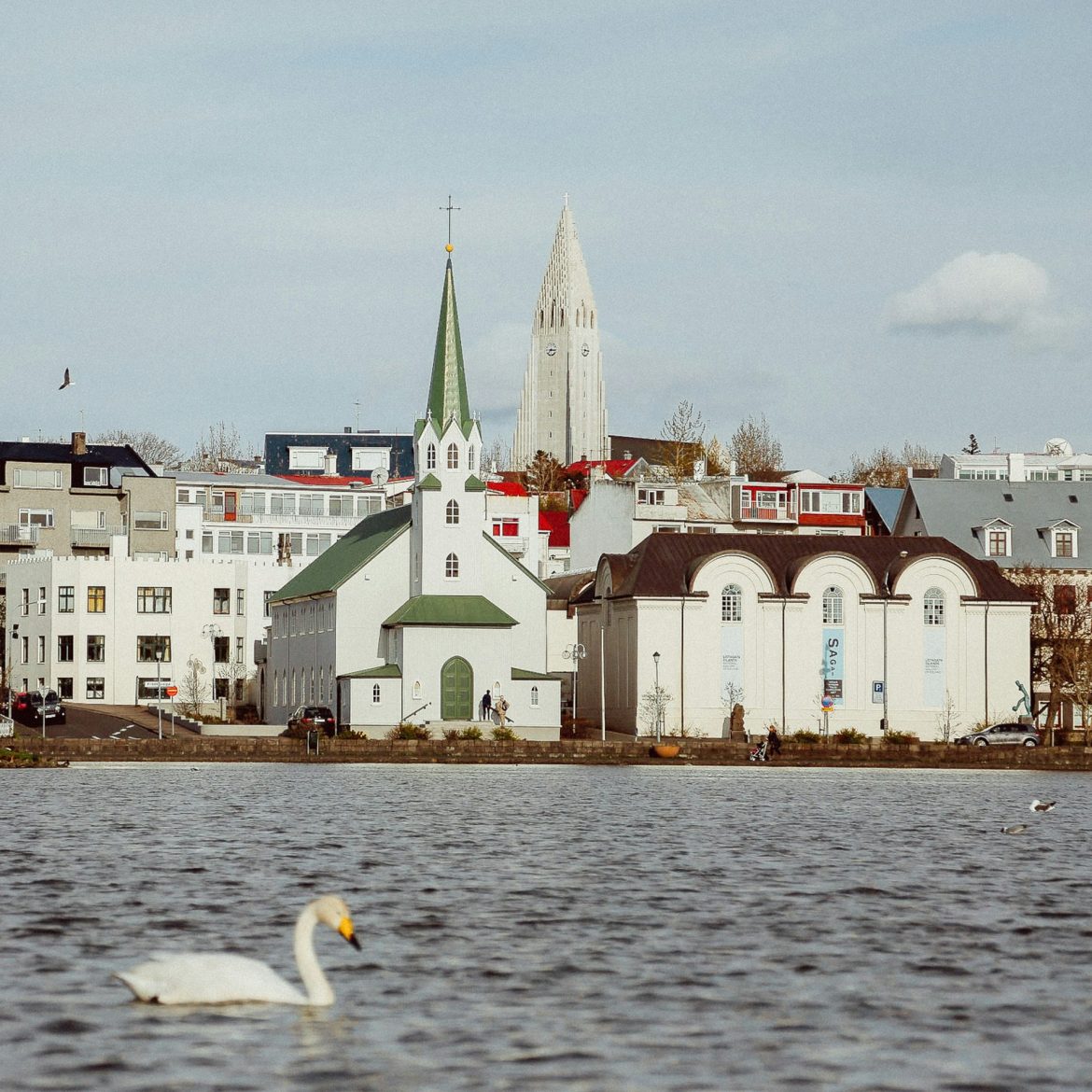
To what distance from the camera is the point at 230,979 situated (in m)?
21.9

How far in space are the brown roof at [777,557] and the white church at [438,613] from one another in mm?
6393

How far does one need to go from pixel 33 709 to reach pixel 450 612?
21.4 meters

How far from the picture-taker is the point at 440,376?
11406cm

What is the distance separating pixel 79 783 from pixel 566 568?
89.7 meters

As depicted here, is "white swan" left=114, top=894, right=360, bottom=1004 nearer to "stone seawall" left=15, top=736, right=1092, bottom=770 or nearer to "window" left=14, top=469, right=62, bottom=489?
"stone seawall" left=15, top=736, right=1092, bottom=770

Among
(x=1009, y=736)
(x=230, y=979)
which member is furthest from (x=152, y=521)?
(x=230, y=979)

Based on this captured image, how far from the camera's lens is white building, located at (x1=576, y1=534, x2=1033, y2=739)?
4215 inches

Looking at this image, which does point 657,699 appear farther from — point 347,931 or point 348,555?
point 347,931

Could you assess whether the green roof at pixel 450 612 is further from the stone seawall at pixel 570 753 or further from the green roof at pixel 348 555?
the stone seawall at pixel 570 753

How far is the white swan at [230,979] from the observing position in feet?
71.5

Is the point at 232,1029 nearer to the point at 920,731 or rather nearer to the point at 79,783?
the point at 79,783

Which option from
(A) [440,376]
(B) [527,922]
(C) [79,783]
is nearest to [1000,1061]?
(B) [527,922]

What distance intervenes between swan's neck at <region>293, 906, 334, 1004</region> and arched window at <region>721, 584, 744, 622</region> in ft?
283

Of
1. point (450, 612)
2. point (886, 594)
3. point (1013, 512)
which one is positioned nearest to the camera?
point (450, 612)
